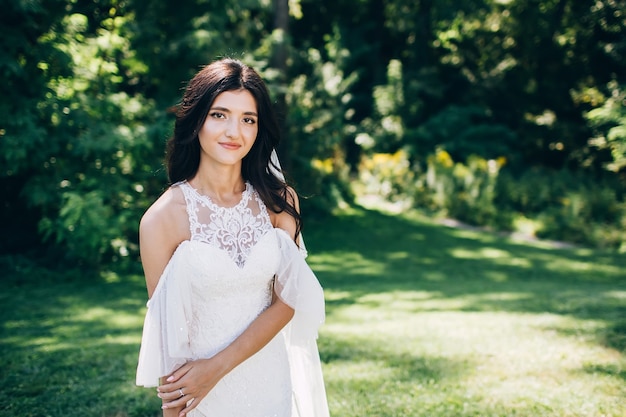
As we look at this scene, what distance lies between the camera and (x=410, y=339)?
5.65 m

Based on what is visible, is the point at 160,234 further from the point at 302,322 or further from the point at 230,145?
the point at 302,322

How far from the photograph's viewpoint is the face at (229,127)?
2.25 meters

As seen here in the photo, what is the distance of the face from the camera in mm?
2250

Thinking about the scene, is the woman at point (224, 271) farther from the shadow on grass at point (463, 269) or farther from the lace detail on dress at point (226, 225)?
the shadow on grass at point (463, 269)

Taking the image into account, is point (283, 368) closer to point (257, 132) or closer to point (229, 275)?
point (229, 275)

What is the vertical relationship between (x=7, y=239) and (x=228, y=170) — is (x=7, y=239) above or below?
below

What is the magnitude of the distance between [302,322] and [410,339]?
3.46m

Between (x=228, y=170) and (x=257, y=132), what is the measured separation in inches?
8.1

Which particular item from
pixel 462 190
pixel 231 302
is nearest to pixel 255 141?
pixel 231 302

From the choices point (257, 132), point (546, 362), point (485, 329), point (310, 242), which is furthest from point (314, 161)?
point (257, 132)

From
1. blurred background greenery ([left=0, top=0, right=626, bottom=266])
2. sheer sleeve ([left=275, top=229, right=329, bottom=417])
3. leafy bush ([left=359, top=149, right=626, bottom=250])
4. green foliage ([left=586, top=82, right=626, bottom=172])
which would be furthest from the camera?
leafy bush ([left=359, top=149, right=626, bottom=250])

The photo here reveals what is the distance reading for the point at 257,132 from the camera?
8.02 ft

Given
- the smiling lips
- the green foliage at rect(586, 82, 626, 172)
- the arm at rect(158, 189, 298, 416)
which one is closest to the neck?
the smiling lips

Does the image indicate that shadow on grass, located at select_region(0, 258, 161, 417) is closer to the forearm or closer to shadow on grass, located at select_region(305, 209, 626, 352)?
the forearm
